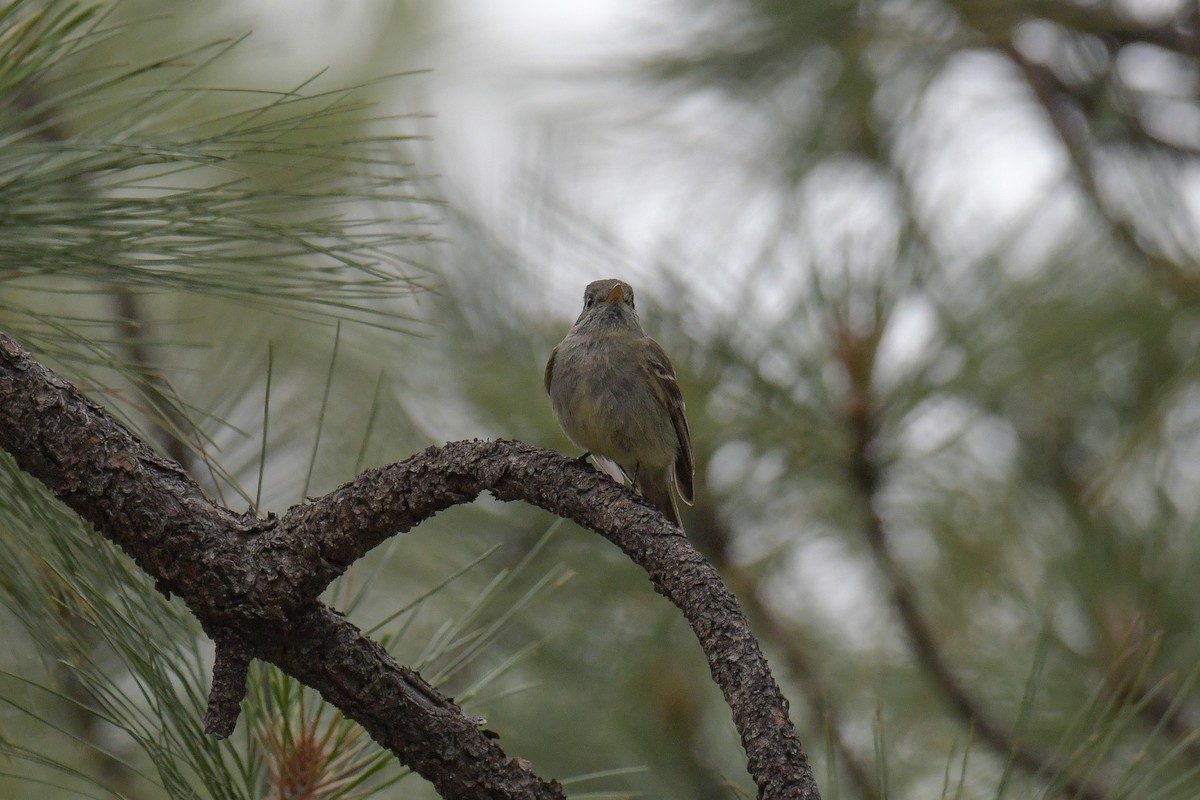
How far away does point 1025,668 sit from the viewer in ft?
12.3

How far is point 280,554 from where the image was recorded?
171 cm

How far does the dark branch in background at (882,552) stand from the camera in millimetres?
3375

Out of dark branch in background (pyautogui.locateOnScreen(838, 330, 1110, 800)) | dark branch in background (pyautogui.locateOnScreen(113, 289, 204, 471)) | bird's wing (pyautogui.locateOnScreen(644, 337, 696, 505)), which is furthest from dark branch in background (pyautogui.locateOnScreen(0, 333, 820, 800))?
dark branch in background (pyautogui.locateOnScreen(838, 330, 1110, 800))

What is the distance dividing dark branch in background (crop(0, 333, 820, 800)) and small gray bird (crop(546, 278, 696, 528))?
1.64 m

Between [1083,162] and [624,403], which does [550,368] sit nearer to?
[624,403]

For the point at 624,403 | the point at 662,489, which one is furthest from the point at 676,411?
the point at 662,489

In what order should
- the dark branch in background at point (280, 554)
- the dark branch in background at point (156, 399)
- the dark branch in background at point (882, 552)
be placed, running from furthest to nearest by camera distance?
the dark branch in background at point (882, 552) < the dark branch in background at point (156, 399) < the dark branch in background at point (280, 554)

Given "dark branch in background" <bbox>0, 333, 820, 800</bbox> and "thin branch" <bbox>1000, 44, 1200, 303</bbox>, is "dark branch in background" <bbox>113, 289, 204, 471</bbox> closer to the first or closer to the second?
"dark branch in background" <bbox>0, 333, 820, 800</bbox>

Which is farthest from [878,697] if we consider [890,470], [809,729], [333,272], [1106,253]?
[333,272]

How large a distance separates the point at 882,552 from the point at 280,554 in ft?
7.11

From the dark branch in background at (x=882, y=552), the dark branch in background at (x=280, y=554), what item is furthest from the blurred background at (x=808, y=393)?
the dark branch in background at (x=280, y=554)

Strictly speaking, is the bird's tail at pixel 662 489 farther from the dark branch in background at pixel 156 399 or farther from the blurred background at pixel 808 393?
the dark branch in background at pixel 156 399

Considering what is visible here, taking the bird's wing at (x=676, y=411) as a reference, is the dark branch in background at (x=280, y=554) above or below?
below

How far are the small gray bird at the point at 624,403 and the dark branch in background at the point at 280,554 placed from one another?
1.64 m
